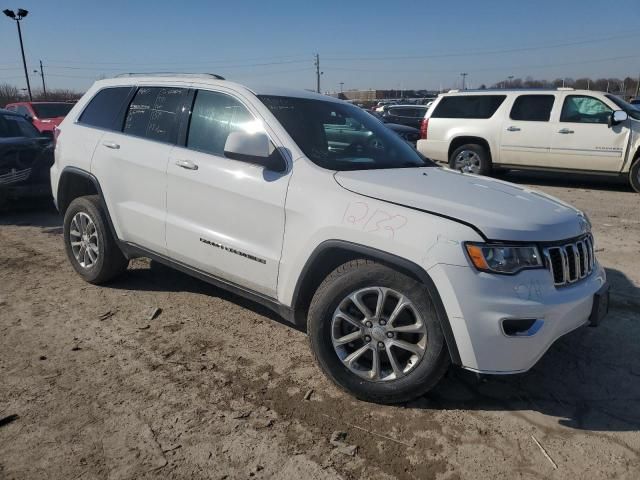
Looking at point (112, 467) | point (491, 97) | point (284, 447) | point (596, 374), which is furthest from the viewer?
point (491, 97)

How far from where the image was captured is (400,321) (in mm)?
2838

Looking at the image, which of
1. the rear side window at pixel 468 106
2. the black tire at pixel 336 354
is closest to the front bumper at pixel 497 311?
the black tire at pixel 336 354

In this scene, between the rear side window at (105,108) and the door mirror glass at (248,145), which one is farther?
the rear side window at (105,108)

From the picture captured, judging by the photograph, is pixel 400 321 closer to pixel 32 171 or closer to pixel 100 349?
pixel 100 349

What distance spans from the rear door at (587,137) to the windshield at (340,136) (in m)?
6.85

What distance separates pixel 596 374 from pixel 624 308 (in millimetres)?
1274

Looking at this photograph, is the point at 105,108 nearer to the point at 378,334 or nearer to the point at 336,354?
the point at 336,354

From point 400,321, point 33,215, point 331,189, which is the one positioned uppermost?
point 331,189

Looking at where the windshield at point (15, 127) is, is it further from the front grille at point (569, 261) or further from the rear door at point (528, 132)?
the rear door at point (528, 132)

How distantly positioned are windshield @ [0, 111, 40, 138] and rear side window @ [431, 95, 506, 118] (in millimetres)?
7835

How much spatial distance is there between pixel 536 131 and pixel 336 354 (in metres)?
8.68

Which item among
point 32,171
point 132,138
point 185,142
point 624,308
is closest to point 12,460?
point 185,142

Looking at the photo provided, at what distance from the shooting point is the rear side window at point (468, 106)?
10.7m

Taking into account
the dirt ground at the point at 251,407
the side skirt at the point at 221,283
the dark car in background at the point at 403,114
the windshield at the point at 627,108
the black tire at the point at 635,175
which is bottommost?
the dirt ground at the point at 251,407
